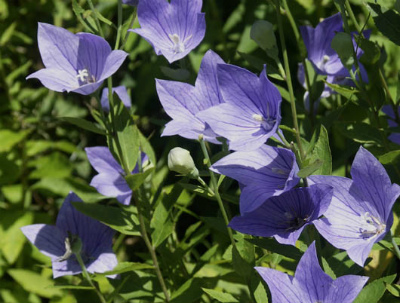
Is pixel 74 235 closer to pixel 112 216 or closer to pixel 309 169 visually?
pixel 112 216

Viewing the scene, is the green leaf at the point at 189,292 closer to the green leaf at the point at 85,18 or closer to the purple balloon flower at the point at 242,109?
the purple balloon flower at the point at 242,109

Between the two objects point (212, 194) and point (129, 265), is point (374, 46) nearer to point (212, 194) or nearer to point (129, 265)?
point (212, 194)

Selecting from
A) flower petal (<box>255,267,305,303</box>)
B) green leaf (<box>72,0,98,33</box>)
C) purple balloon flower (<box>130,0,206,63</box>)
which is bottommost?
flower petal (<box>255,267,305,303</box>)

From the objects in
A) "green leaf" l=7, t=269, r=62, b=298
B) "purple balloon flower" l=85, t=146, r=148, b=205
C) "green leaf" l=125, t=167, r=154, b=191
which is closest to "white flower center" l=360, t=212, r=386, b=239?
"green leaf" l=125, t=167, r=154, b=191

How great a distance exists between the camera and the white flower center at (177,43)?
131 centimetres

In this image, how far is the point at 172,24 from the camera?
4.49ft

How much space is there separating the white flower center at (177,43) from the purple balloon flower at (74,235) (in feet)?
1.44

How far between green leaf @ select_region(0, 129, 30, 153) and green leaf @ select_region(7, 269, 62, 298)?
457 millimetres

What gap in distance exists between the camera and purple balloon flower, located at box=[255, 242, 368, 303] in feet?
3.11

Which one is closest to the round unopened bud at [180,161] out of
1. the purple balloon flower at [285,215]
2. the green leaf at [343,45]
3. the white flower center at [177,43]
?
the purple balloon flower at [285,215]

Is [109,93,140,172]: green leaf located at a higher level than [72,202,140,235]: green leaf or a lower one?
higher

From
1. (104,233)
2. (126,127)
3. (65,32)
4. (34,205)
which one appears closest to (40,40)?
(65,32)

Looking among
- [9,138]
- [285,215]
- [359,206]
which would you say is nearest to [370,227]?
[359,206]

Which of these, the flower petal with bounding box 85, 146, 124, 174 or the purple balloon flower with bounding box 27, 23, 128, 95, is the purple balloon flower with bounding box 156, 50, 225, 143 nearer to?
the purple balloon flower with bounding box 27, 23, 128, 95
